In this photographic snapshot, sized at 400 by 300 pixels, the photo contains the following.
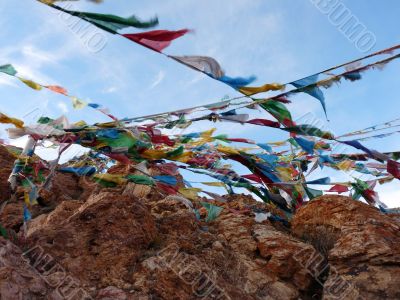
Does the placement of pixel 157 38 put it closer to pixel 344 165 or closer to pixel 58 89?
pixel 58 89

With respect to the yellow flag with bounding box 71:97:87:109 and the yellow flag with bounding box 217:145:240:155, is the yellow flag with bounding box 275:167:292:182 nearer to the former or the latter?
the yellow flag with bounding box 217:145:240:155

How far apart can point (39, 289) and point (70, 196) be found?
15.4 ft

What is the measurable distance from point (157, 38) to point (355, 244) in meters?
3.82

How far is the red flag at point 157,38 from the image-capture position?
356 centimetres

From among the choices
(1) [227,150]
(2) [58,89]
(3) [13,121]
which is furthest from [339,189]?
(3) [13,121]

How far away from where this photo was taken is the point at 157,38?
3.57m

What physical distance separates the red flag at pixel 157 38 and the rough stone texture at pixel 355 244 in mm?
3577

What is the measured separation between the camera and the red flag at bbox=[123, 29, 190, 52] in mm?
3562

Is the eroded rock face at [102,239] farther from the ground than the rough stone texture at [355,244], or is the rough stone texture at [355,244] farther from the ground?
the rough stone texture at [355,244]

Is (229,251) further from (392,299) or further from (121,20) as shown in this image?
(121,20)

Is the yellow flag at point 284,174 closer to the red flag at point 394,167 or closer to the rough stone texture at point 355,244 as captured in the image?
the rough stone texture at point 355,244

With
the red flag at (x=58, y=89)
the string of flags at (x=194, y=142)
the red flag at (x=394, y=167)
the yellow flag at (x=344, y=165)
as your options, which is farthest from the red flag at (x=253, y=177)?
the red flag at (x=58, y=89)

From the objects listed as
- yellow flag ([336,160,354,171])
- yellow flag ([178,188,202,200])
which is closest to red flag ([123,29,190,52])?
yellow flag ([178,188,202,200])

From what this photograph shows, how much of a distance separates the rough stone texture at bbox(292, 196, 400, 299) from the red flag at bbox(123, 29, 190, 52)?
141 inches
